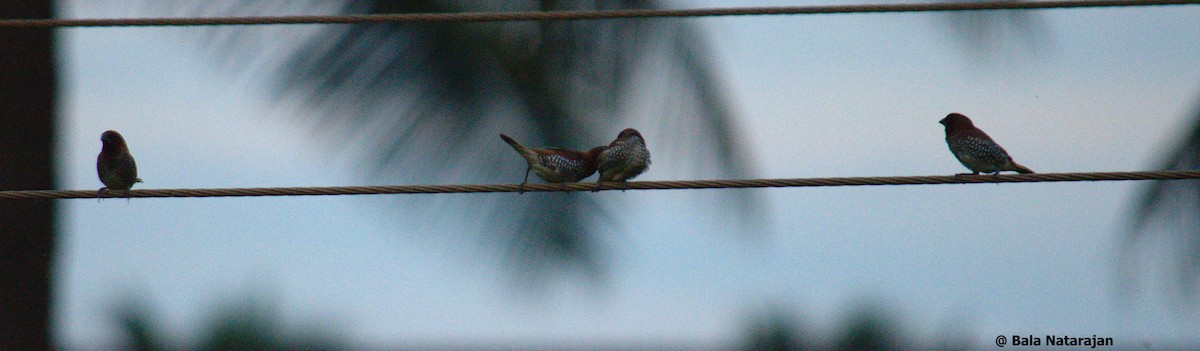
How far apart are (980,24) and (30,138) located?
17.3 ft

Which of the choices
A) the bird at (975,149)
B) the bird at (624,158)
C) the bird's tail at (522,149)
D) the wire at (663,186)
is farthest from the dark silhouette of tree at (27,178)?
the bird at (975,149)

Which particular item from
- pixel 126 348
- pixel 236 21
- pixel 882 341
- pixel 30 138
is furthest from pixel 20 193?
pixel 882 341

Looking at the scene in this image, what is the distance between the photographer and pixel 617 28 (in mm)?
6004

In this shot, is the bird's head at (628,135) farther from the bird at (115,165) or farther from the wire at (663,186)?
the bird at (115,165)

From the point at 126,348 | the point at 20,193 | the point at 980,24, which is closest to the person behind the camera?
the point at 20,193

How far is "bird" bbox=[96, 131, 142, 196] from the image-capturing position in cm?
579

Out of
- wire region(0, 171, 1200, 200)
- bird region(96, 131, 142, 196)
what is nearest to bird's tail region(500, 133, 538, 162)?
wire region(0, 171, 1200, 200)

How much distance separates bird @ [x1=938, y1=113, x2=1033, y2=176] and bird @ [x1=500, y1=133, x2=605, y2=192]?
6.55 ft

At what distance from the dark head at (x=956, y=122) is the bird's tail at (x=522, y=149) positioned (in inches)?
95.4

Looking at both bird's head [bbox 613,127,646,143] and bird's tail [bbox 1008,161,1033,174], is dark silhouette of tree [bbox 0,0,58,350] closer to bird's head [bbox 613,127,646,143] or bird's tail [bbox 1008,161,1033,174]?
bird's head [bbox 613,127,646,143]

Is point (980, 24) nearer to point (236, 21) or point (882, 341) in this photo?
point (882, 341)

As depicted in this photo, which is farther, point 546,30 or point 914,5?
point 546,30

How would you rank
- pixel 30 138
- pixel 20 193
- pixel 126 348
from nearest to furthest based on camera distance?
pixel 20 193
pixel 126 348
pixel 30 138

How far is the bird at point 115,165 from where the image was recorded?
5793 mm
